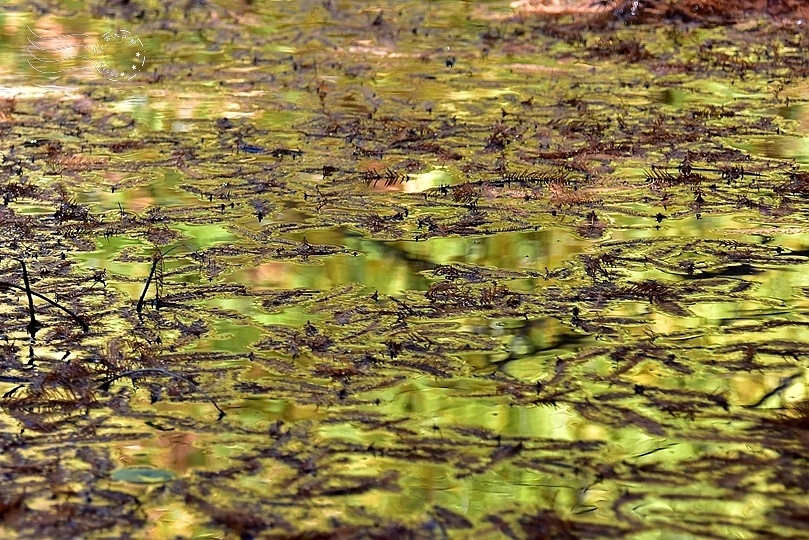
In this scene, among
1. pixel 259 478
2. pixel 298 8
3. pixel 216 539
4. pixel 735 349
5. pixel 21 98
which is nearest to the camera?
pixel 216 539

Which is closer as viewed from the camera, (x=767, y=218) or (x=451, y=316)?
(x=451, y=316)

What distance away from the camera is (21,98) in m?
5.66

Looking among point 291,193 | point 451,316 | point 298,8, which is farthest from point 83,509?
point 298,8

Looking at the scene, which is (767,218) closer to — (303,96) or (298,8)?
(303,96)

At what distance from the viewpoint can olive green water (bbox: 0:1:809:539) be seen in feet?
7.16

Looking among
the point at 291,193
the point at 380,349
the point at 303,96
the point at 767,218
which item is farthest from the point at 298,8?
the point at 380,349

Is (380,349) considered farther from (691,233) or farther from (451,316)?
(691,233)

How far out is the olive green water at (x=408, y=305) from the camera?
2.18 metres

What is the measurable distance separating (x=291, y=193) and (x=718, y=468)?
228cm

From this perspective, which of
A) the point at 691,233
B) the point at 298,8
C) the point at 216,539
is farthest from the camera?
the point at 298,8

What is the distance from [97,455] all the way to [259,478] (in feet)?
1.16

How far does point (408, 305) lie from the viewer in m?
3.09

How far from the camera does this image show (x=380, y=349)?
282 centimetres

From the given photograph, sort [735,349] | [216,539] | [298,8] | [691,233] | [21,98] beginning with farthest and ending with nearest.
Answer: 1. [298,8]
2. [21,98]
3. [691,233]
4. [735,349]
5. [216,539]
